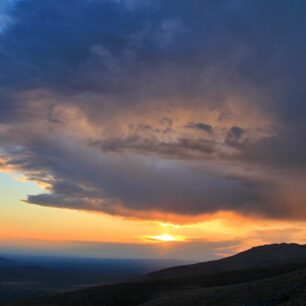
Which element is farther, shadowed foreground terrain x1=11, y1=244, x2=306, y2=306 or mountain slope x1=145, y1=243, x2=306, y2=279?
mountain slope x1=145, y1=243, x2=306, y2=279

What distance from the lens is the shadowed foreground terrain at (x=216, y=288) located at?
132 feet

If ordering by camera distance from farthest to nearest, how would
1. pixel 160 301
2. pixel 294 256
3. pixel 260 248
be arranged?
pixel 260 248
pixel 294 256
pixel 160 301

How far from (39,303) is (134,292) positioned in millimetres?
12402

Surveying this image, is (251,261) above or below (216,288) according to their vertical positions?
above

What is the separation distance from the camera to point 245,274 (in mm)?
69312

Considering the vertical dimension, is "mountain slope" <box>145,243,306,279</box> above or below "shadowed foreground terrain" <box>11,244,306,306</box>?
above

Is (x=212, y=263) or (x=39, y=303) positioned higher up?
(x=212, y=263)

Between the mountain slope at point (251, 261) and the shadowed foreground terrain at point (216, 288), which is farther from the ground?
the mountain slope at point (251, 261)

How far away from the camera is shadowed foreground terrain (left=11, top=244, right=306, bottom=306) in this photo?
4025 centimetres

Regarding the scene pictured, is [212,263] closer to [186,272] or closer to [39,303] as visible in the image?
[186,272]

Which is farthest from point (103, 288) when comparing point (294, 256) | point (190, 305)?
point (294, 256)

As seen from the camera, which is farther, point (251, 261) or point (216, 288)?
point (251, 261)

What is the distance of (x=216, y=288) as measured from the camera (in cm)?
4981

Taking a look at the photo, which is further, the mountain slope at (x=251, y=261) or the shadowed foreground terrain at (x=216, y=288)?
the mountain slope at (x=251, y=261)
